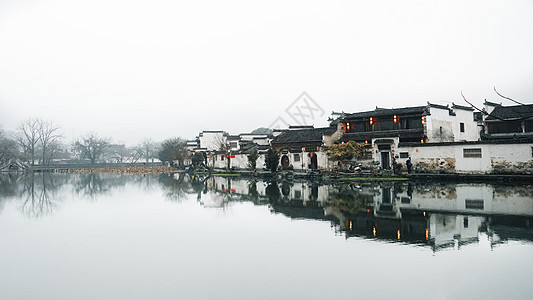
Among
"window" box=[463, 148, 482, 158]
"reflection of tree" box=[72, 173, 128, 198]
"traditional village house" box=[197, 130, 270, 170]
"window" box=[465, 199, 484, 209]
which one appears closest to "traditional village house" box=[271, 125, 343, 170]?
"traditional village house" box=[197, 130, 270, 170]

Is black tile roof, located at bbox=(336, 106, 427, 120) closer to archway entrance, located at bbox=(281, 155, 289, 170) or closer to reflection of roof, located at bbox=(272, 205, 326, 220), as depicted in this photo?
archway entrance, located at bbox=(281, 155, 289, 170)

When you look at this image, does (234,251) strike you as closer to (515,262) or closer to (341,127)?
(515,262)

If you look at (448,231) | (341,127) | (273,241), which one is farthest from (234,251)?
(341,127)

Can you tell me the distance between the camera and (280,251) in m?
8.66

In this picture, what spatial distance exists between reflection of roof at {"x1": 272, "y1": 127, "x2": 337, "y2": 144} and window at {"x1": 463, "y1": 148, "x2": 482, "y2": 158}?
13.2 meters

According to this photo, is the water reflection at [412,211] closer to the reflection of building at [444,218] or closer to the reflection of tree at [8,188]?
the reflection of building at [444,218]

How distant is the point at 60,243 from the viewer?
1012 cm

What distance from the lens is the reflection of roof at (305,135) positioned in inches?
1443

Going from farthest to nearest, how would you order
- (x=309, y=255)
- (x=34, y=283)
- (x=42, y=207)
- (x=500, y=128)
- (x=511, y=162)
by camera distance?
(x=500, y=128) < (x=511, y=162) < (x=42, y=207) < (x=309, y=255) < (x=34, y=283)

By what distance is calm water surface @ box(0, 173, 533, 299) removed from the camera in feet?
20.8

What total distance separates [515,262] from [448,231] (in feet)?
8.95

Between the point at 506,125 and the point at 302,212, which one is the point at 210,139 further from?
the point at 302,212

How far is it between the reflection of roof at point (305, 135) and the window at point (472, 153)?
1316 cm

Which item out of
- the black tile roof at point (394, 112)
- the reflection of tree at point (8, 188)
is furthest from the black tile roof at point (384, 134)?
the reflection of tree at point (8, 188)
